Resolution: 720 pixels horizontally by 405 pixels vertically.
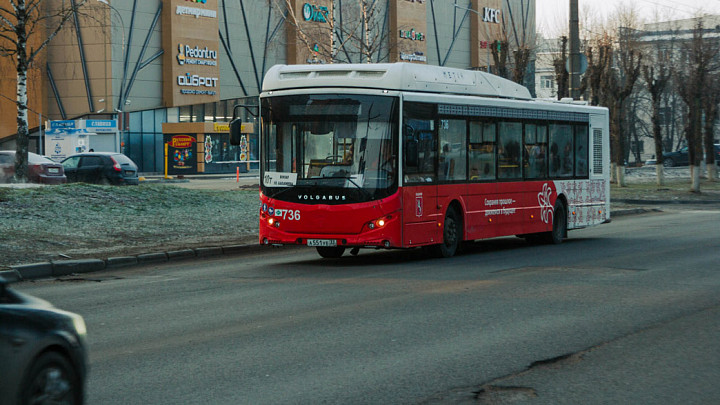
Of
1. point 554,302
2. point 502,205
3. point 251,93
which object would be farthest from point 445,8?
point 554,302

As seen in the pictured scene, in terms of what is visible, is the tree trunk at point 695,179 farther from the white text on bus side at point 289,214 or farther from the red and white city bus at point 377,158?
the white text on bus side at point 289,214

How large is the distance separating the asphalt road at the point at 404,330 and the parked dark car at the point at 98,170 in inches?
770

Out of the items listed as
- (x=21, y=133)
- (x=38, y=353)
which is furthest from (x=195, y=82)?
(x=38, y=353)

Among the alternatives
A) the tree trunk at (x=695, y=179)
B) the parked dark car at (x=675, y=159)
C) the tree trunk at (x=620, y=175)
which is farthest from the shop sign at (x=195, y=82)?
the parked dark car at (x=675, y=159)

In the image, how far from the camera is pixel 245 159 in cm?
7200

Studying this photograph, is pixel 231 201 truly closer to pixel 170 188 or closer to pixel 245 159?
pixel 170 188

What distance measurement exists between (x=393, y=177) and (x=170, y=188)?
12641 mm

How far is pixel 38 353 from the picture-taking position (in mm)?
4551

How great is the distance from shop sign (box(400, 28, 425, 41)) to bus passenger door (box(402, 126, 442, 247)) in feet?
204

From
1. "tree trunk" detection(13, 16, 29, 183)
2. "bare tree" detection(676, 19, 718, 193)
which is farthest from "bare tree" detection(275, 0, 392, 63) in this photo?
"bare tree" detection(676, 19, 718, 193)

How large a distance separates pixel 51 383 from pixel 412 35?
74936mm

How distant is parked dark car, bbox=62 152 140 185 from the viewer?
34.3m

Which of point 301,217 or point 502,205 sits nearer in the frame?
point 301,217

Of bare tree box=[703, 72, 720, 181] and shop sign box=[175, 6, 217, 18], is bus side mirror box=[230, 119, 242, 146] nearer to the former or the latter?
bare tree box=[703, 72, 720, 181]
